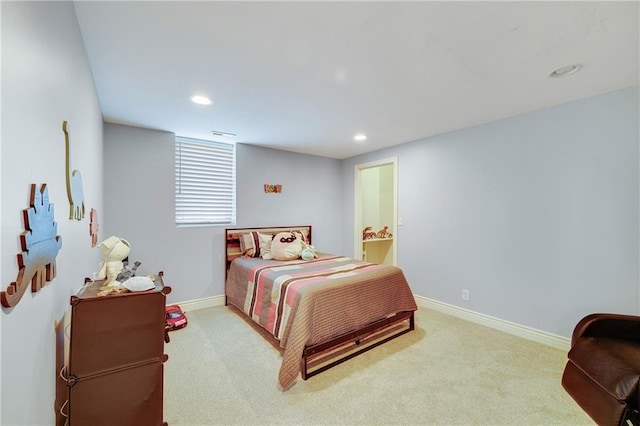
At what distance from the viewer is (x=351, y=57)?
173 centimetres

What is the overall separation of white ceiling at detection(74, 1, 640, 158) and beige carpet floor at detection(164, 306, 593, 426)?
7.31ft

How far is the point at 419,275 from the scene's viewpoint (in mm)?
3668

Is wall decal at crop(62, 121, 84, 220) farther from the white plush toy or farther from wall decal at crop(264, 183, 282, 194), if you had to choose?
wall decal at crop(264, 183, 282, 194)

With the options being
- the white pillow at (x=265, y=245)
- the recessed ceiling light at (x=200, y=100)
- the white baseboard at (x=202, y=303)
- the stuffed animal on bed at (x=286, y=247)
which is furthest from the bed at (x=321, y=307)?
the recessed ceiling light at (x=200, y=100)

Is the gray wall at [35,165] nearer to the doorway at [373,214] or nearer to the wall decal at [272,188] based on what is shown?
the wall decal at [272,188]

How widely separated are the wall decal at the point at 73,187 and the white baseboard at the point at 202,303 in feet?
6.98

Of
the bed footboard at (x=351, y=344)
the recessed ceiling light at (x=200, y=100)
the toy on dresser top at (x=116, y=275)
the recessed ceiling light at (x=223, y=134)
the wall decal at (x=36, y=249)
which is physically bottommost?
the bed footboard at (x=351, y=344)

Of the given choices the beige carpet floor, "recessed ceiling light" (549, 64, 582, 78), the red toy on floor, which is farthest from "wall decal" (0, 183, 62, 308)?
"recessed ceiling light" (549, 64, 582, 78)

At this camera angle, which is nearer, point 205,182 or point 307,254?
point 307,254

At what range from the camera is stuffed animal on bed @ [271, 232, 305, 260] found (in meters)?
3.46

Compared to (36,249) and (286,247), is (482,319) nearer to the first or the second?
(286,247)

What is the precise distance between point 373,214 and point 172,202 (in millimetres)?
3344

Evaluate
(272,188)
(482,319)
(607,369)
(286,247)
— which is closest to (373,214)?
(272,188)

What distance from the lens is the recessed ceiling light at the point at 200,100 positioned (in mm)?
2314
